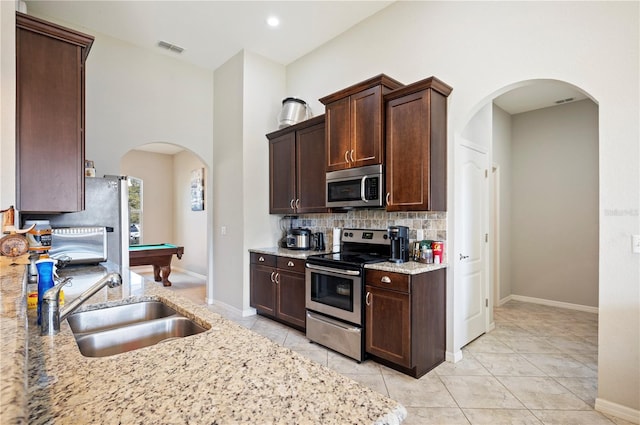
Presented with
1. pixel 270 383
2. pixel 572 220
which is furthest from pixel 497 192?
pixel 270 383

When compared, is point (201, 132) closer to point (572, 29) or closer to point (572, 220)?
point (572, 29)

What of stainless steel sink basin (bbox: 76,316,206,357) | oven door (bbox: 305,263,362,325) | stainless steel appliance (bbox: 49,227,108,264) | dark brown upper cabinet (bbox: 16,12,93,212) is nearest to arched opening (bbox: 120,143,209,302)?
stainless steel appliance (bbox: 49,227,108,264)

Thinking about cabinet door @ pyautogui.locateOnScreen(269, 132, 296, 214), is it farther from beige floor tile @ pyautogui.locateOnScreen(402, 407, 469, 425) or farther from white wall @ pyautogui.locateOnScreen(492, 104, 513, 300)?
white wall @ pyautogui.locateOnScreen(492, 104, 513, 300)

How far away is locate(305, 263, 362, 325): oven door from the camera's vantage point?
114 inches

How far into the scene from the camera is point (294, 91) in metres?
4.78

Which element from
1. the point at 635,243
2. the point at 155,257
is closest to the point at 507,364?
the point at 635,243

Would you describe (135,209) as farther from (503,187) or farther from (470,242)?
(503,187)

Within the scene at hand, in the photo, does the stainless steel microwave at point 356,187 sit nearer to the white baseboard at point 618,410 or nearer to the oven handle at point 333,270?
the oven handle at point 333,270

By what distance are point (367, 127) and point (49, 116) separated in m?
2.53

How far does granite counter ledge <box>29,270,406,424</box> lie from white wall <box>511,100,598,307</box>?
5.31 meters

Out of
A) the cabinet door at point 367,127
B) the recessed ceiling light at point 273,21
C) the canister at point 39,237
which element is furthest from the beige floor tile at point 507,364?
the recessed ceiling light at point 273,21

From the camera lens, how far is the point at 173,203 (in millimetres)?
8430

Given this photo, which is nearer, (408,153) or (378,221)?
(408,153)

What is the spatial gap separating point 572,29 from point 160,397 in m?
3.23
